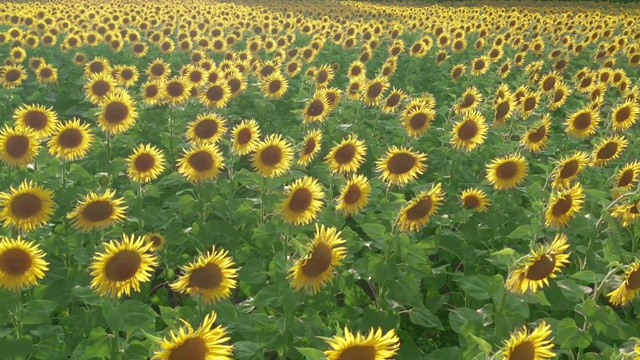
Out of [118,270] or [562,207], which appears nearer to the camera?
[118,270]

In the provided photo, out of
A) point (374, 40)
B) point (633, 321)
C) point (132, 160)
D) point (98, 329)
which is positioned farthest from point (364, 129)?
point (374, 40)

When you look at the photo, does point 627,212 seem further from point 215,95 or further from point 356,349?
point 215,95

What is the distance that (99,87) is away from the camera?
7527 millimetres

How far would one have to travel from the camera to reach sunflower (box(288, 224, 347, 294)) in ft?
11.3

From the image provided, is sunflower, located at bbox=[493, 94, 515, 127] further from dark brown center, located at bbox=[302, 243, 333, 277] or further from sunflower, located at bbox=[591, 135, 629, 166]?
dark brown center, located at bbox=[302, 243, 333, 277]

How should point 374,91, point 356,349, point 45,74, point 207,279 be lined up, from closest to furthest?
point 356,349 < point 207,279 < point 374,91 < point 45,74

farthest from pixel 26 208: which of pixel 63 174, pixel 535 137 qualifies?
pixel 535 137

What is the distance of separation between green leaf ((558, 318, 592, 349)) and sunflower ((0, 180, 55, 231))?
12.0 ft

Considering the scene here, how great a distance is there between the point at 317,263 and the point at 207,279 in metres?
Result: 0.66

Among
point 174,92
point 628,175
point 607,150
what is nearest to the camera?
point 628,175

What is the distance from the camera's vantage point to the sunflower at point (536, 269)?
326 centimetres

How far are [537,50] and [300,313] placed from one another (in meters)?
11.1

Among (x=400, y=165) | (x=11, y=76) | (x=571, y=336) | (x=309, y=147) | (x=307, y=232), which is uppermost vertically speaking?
(x=400, y=165)

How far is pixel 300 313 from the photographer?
14.5 feet
